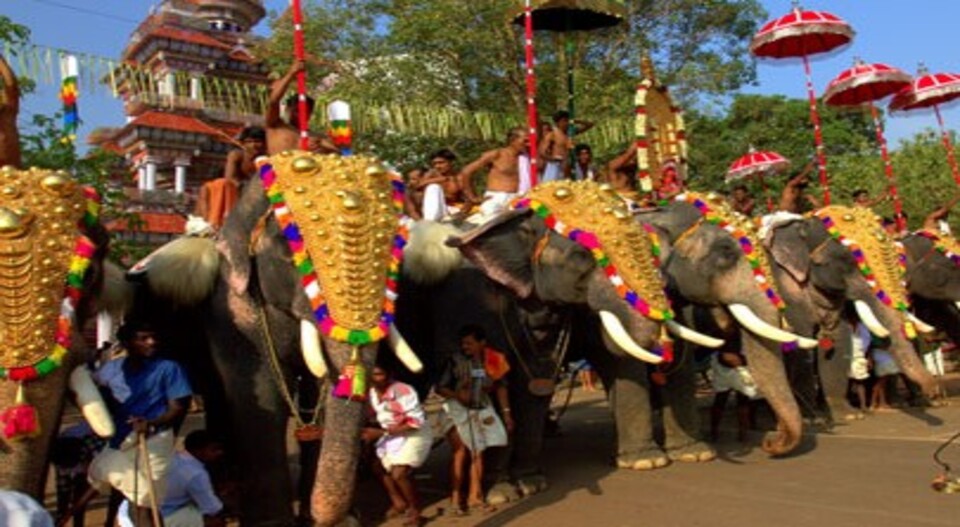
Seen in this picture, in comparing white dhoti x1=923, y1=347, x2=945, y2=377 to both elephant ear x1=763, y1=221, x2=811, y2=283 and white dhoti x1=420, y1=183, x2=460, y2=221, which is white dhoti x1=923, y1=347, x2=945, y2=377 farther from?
white dhoti x1=420, y1=183, x2=460, y2=221

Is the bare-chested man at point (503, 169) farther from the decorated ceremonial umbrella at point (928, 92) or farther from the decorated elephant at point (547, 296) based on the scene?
the decorated ceremonial umbrella at point (928, 92)

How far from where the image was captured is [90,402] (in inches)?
165

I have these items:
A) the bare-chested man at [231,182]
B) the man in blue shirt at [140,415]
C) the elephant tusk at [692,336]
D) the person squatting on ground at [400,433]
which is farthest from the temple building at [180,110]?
the man in blue shirt at [140,415]

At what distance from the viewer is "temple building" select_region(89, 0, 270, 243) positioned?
23.6m

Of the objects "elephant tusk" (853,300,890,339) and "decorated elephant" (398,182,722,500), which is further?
"elephant tusk" (853,300,890,339)

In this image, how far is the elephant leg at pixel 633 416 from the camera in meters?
7.24

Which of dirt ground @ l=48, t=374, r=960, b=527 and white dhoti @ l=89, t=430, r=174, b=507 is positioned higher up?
white dhoti @ l=89, t=430, r=174, b=507

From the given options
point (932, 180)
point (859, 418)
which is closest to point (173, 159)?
point (932, 180)

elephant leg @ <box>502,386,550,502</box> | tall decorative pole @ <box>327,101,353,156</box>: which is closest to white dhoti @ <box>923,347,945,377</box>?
elephant leg @ <box>502,386,550,502</box>

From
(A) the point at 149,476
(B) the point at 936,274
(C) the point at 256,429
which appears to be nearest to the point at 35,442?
(A) the point at 149,476

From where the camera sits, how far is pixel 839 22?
1148 centimetres

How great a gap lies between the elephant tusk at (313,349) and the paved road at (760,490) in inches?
67.6

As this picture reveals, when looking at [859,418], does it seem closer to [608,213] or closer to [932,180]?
[608,213]

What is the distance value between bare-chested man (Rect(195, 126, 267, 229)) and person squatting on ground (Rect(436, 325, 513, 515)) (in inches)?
77.5
